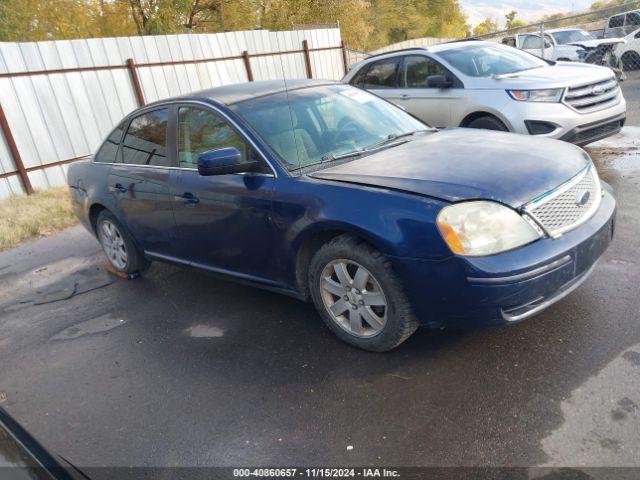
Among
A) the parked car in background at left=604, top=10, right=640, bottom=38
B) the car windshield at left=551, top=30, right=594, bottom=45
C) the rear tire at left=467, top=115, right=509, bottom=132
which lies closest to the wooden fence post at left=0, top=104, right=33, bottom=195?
the rear tire at left=467, top=115, right=509, bottom=132

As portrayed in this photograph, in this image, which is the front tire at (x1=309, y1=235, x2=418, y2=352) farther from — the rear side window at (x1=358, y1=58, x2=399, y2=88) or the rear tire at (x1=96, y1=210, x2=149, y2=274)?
the rear side window at (x1=358, y1=58, x2=399, y2=88)

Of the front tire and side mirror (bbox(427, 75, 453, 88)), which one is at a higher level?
side mirror (bbox(427, 75, 453, 88))

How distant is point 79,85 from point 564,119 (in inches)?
334

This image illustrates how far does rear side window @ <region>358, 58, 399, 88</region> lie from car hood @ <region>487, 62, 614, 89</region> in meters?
1.70

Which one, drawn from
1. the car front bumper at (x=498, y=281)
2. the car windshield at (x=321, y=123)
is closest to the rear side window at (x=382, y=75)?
the car windshield at (x=321, y=123)

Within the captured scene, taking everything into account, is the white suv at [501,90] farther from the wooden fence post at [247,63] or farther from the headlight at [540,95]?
the wooden fence post at [247,63]

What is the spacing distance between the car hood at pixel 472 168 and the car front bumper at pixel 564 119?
2.75m

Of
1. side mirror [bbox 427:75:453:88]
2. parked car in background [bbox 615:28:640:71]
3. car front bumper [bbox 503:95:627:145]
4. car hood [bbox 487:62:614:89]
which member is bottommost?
parked car in background [bbox 615:28:640:71]

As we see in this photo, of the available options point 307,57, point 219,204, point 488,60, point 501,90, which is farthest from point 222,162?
point 307,57

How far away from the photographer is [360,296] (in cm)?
314

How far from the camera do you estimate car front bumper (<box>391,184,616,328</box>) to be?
8.70 feet

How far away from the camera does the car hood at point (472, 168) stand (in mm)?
2820

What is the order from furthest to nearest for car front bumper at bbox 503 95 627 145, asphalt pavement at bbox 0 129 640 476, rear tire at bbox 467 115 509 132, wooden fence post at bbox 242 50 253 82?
wooden fence post at bbox 242 50 253 82 → rear tire at bbox 467 115 509 132 → car front bumper at bbox 503 95 627 145 → asphalt pavement at bbox 0 129 640 476

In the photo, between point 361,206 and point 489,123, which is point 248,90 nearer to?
point 361,206
